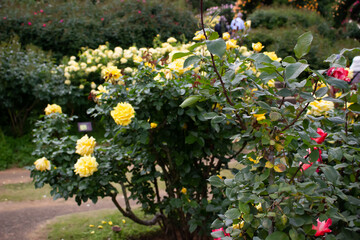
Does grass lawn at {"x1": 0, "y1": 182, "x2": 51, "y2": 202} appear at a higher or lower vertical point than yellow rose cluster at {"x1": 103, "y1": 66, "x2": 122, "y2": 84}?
lower

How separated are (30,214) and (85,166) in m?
1.62

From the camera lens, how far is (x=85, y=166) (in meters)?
2.38

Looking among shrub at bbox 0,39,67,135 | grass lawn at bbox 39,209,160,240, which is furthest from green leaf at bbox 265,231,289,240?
shrub at bbox 0,39,67,135

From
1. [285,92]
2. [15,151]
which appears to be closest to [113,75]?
[285,92]

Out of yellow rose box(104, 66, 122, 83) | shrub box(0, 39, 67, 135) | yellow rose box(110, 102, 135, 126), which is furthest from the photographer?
shrub box(0, 39, 67, 135)

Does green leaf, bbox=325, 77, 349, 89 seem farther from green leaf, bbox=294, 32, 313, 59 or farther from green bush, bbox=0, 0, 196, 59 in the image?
green bush, bbox=0, 0, 196, 59

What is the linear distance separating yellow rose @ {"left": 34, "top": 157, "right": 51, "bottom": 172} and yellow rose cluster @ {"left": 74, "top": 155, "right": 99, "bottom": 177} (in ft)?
0.78

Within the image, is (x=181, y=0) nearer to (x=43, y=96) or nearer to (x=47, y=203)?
(x=43, y=96)

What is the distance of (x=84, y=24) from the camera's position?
8305mm

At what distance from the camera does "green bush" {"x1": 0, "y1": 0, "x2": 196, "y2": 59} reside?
8.04 metres

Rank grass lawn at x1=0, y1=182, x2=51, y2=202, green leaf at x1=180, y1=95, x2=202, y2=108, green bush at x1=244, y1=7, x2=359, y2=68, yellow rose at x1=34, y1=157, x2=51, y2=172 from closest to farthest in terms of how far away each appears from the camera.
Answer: green leaf at x1=180, y1=95, x2=202, y2=108
yellow rose at x1=34, y1=157, x2=51, y2=172
grass lawn at x1=0, y1=182, x2=51, y2=202
green bush at x1=244, y1=7, x2=359, y2=68

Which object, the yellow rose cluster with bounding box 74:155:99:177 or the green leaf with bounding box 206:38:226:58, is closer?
the green leaf with bounding box 206:38:226:58

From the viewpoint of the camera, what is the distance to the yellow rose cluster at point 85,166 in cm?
237

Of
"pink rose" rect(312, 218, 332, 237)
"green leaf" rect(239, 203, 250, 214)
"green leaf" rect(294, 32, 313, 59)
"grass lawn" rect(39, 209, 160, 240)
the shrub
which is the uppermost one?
the shrub
